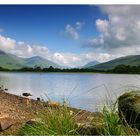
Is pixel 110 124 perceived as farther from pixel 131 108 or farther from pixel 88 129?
pixel 131 108

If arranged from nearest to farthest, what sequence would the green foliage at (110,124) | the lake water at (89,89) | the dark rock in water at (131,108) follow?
the green foliage at (110,124)
the dark rock in water at (131,108)
the lake water at (89,89)

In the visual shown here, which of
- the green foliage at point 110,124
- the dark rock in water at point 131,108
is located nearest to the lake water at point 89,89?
the dark rock in water at point 131,108

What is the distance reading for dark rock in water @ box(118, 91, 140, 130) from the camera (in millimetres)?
5445

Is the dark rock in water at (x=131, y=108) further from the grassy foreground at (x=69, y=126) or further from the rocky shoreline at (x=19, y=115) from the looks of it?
the rocky shoreline at (x=19, y=115)

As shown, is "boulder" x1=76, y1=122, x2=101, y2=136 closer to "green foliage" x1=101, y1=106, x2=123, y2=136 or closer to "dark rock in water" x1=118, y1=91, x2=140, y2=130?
"green foliage" x1=101, y1=106, x2=123, y2=136

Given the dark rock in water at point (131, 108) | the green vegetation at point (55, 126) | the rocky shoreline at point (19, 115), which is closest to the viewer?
the green vegetation at point (55, 126)

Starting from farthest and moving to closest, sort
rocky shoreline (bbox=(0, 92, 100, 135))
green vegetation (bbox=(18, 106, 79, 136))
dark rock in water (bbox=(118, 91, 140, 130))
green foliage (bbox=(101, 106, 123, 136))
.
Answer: rocky shoreline (bbox=(0, 92, 100, 135))
dark rock in water (bbox=(118, 91, 140, 130))
green vegetation (bbox=(18, 106, 79, 136))
green foliage (bbox=(101, 106, 123, 136))

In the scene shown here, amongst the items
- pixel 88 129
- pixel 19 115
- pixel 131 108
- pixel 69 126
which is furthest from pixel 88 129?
pixel 19 115

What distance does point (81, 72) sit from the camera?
14.5 metres

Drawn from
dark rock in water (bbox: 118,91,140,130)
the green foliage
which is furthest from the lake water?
the green foliage

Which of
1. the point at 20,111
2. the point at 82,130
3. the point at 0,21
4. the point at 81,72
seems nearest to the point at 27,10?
the point at 0,21

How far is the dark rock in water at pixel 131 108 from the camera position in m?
5.45
